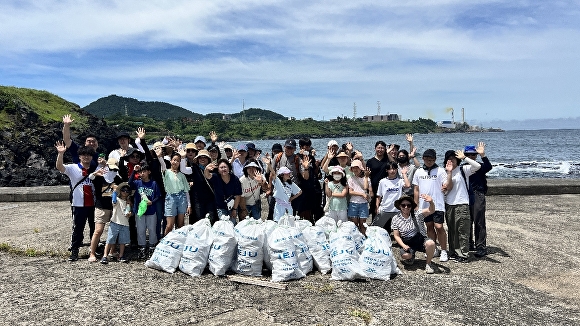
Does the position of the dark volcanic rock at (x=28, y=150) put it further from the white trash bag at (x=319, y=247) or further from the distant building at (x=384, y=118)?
the distant building at (x=384, y=118)

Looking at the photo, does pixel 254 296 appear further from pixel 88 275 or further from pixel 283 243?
pixel 88 275

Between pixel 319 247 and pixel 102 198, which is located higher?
pixel 102 198

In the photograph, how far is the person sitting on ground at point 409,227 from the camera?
557 centimetres

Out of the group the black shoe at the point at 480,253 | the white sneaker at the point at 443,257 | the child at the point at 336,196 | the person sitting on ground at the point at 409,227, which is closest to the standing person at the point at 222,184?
the child at the point at 336,196

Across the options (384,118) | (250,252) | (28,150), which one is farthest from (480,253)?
(384,118)

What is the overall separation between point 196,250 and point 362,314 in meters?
2.26

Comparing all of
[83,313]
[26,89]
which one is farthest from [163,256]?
[26,89]

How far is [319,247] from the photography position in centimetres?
536

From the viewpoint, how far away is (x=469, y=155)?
19.2 ft

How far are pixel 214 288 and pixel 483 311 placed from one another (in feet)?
9.59

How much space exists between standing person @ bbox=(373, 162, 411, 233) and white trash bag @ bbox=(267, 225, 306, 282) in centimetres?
173

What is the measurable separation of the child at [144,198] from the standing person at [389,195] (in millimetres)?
3283

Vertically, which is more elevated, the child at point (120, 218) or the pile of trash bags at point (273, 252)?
the child at point (120, 218)

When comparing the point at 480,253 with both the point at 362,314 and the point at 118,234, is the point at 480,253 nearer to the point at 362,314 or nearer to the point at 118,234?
the point at 362,314
